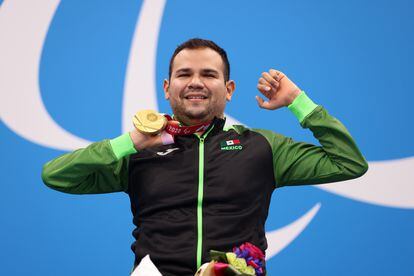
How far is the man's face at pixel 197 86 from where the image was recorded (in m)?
Result: 1.88

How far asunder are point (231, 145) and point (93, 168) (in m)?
0.40

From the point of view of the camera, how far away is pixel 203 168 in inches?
70.8

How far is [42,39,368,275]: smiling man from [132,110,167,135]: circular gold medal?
0.09 ft

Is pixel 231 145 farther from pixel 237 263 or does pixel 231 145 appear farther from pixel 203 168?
pixel 237 263

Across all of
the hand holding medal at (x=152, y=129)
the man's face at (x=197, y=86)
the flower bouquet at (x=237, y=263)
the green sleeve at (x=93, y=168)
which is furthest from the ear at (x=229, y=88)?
the flower bouquet at (x=237, y=263)

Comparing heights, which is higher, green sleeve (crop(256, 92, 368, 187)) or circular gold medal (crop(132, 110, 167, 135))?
circular gold medal (crop(132, 110, 167, 135))

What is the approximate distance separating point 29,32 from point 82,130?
1.59 ft

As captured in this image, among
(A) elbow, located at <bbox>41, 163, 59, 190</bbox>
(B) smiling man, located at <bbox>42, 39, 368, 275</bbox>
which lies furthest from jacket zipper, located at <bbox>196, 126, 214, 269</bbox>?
(A) elbow, located at <bbox>41, 163, 59, 190</bbox>

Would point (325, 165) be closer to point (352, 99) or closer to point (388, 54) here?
point (352, 99)

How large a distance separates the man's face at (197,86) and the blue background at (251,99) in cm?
68

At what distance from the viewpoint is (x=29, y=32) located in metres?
2.68

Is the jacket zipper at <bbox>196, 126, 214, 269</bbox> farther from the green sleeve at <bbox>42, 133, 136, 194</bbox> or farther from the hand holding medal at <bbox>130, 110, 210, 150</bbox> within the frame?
the green sleeve at <bbox>42, 133, 136, 194</bbox>

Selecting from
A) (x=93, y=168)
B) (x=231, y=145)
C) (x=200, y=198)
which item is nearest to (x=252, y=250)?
(x=200, y=198)

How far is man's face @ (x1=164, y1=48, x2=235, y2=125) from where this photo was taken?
1.88 m
